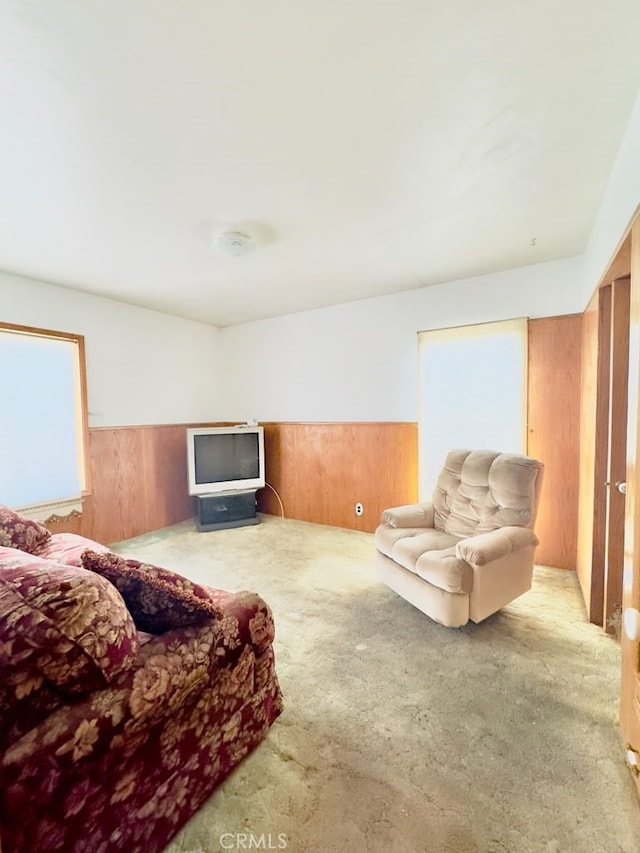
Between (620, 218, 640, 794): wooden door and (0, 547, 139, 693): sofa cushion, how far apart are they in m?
1.56

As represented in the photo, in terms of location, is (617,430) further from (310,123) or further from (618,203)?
(310,123)

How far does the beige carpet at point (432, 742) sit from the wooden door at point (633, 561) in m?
0.13

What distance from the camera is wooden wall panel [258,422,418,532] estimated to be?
374 cm

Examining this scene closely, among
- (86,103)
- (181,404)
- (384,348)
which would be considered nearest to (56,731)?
(86,103)

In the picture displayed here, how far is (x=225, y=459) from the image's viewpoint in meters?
4.26

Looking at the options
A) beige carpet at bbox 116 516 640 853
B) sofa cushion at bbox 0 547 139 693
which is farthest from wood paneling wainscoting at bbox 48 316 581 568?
sofa cushion at bbox 0 547 139 693

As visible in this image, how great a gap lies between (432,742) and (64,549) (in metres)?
2.10

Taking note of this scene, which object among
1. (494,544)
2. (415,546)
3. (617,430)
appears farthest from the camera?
(415,546)

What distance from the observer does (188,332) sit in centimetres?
459

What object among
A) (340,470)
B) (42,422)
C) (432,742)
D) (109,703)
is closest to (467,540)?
(432,742)

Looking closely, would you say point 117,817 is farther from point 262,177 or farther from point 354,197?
point 354,197

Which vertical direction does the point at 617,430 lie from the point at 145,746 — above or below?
above

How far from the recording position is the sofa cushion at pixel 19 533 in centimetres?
206

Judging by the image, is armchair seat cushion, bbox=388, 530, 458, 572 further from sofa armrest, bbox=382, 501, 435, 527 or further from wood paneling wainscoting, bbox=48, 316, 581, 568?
wood paneling wainscoting, bbox=48, 316, 581, 568
